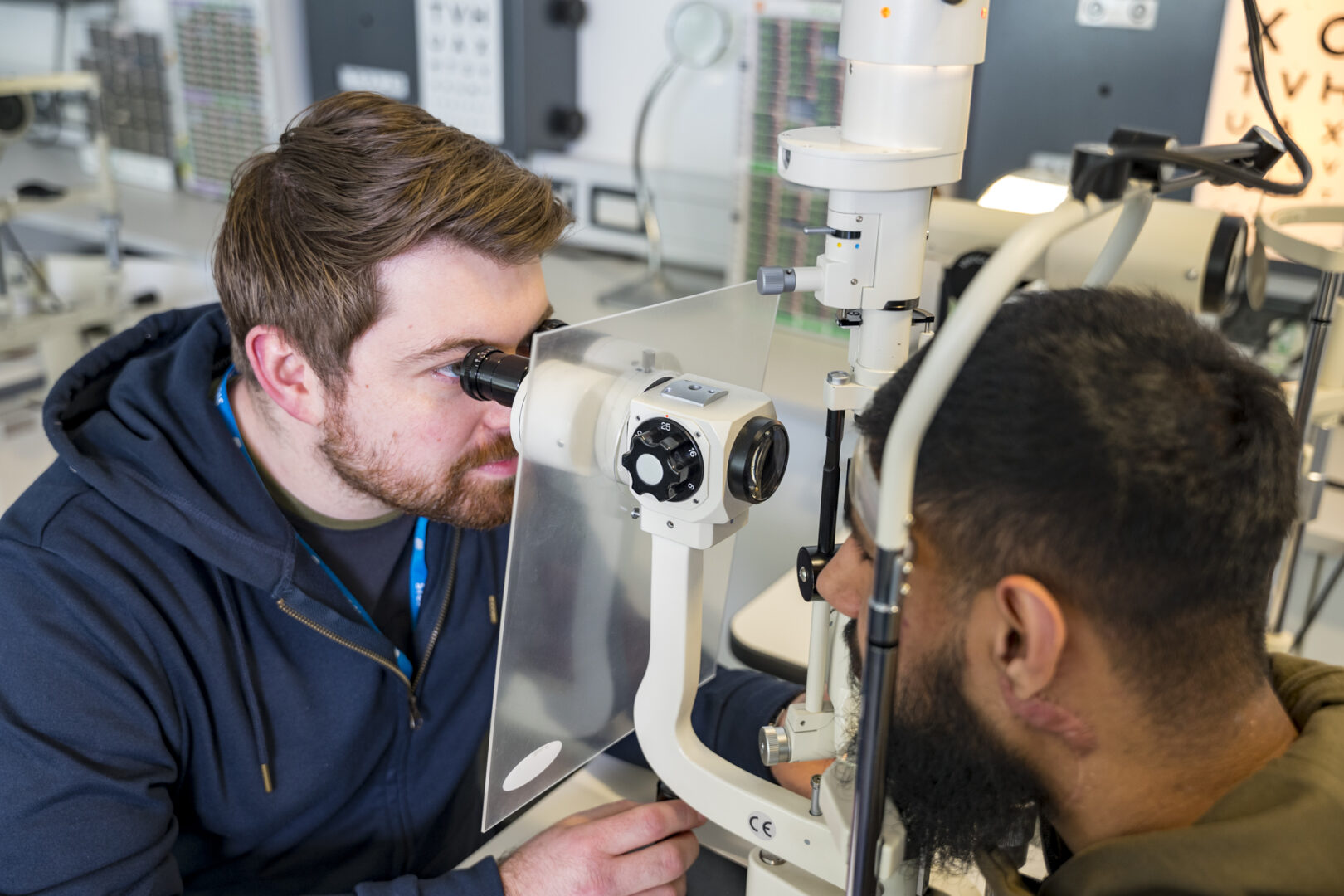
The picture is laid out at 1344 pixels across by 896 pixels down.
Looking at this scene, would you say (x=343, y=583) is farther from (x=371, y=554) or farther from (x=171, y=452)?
(x=171, y=452)

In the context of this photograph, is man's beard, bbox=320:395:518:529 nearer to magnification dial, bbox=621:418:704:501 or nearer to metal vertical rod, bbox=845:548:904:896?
magnification dial, bbox=621:418:704:501

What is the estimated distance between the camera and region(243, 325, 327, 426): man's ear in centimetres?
115

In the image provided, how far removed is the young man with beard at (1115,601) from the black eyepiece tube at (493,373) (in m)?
0.32

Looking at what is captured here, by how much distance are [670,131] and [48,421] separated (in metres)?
1.92

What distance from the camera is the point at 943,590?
70cm

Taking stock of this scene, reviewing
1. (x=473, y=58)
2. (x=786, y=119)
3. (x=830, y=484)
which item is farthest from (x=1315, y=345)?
(x=473, y=58)

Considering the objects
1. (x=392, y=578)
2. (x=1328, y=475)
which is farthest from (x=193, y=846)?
(x=1328, y=475)

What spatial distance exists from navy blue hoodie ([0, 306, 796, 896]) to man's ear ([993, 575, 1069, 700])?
499 millimetres

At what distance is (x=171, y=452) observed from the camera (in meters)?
1.08

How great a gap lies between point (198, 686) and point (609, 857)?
451mm

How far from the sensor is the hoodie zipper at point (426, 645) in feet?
3.65

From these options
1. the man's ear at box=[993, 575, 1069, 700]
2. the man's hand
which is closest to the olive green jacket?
the man's ear at box=[993, 575, 1069, 700]

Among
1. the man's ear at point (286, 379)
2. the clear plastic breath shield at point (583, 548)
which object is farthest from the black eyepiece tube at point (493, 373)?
the man's ear at point (286, 379)

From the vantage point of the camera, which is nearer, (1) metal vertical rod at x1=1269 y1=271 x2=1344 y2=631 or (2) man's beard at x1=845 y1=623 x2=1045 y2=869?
(2) man's beard at x1=845 y1=623 x2=1045 y2=869
